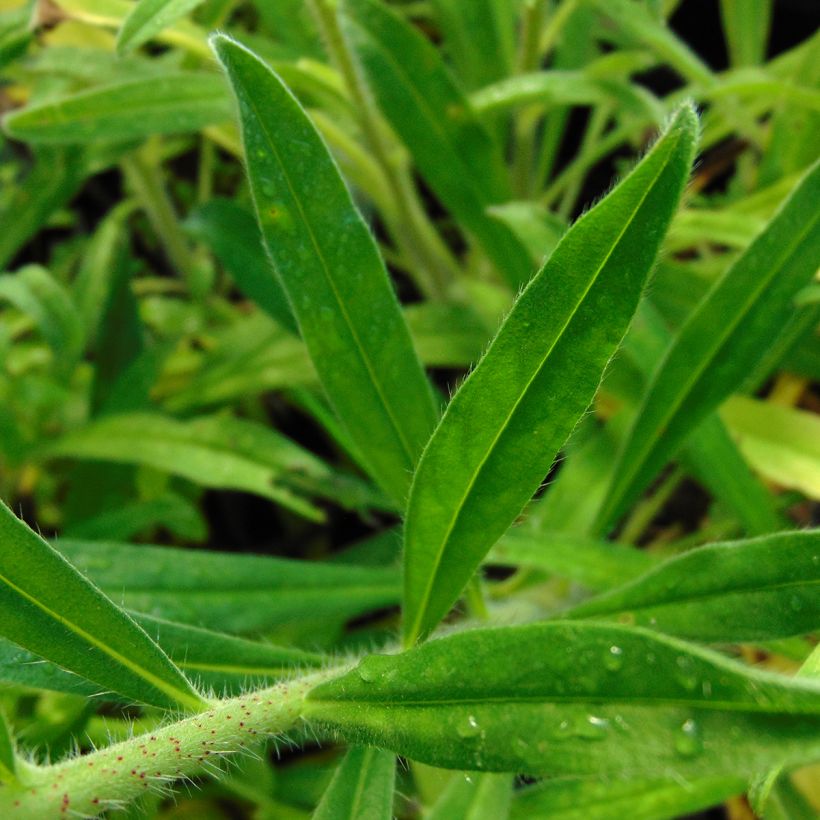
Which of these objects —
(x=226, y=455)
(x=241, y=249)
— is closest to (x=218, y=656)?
(x=226, y=455)

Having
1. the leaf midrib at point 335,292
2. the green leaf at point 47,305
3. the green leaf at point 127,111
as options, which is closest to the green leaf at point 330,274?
the leaf midrib at point 335,292

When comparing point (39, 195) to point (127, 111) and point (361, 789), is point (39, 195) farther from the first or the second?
point (361, 789)

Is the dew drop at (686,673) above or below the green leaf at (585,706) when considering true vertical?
above

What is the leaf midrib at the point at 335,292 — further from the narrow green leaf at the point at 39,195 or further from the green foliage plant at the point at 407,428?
the narrow green leaf at the point at 39,195

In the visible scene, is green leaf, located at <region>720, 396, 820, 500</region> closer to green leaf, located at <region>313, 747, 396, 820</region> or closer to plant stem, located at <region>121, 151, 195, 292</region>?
green leaf, located at <region>313, 747, 396, 820</region>

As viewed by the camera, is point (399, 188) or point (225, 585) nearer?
point (225, 585)

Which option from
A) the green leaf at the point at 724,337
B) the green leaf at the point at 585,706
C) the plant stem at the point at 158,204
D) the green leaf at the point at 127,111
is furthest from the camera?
the plant stem at the point at 158,204
